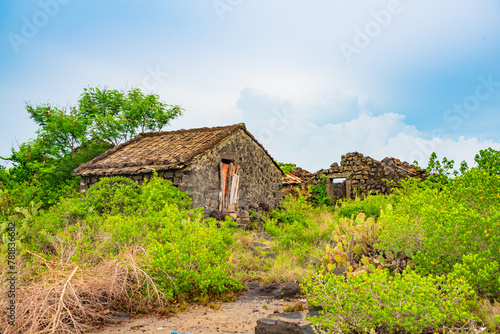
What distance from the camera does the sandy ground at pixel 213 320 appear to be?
5.03 m

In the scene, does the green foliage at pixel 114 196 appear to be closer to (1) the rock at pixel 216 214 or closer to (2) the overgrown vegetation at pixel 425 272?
(1) the rock at pixel 216 214

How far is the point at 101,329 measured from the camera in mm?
5148

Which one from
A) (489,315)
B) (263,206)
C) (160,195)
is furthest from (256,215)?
(489,315)

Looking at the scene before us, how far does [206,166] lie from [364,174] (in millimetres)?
8773

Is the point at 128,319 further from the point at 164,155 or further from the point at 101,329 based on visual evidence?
the point at 164,155

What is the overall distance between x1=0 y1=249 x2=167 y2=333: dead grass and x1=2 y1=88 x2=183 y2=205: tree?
484 inches

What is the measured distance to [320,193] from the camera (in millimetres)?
20266

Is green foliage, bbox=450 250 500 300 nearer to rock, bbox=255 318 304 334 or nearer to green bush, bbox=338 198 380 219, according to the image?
rock, bbox=255 318 304 334

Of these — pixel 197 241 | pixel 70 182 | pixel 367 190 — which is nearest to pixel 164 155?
pixel 70 182

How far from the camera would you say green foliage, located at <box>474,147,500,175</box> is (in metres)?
10.5

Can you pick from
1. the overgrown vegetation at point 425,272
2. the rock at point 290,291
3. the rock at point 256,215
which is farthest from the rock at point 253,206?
the rock at point 290,291

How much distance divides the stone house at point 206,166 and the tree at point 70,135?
7.13ft

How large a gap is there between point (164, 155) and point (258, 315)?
887 cm

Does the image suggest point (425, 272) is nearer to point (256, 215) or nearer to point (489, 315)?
point (489, 315)
